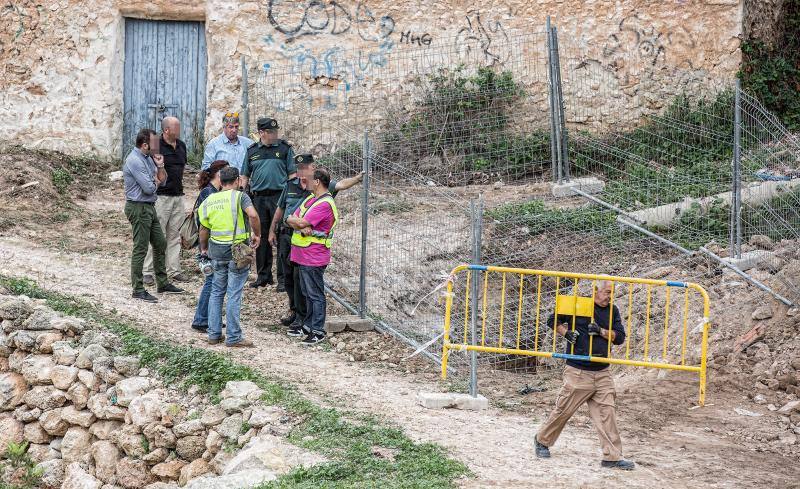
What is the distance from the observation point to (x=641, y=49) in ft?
50.3

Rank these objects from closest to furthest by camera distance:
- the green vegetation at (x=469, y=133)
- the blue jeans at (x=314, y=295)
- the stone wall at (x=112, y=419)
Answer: the stone wall at (x=112, y=419) → the blue jeans at (x=314, y=295) → the green vegetation at (x=469, y=133)

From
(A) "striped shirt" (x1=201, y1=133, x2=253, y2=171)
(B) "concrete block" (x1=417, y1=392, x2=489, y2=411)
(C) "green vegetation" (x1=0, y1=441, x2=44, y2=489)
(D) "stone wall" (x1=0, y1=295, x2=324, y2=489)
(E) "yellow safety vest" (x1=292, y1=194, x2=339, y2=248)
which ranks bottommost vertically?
(C) "green vegetation" (x1=0, y1=441, x2=44, y2=489)

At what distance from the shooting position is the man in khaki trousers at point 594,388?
7.20 meters

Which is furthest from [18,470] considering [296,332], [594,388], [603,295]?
[603,295]

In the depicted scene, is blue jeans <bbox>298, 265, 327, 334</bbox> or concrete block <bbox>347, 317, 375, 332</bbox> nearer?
blue jeans <bbox>298, 265, 327, 334</bbox>

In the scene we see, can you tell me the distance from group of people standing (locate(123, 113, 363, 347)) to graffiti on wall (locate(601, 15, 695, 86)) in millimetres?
6320

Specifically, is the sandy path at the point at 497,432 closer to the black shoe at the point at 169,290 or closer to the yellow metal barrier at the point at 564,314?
the black shoe at the point at 169,290

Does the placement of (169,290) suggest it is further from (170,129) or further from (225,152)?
(170,129)

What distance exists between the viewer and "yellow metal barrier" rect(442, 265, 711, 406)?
7.45 m

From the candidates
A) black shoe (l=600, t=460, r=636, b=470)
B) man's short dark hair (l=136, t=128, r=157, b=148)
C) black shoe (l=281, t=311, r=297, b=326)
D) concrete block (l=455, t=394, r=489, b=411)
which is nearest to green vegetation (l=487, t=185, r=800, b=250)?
black shoe (l=281, t=311, r=297, b=326)

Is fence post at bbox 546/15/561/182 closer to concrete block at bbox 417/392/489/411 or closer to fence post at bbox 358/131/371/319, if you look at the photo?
fence post at bbox 358/131/371/319

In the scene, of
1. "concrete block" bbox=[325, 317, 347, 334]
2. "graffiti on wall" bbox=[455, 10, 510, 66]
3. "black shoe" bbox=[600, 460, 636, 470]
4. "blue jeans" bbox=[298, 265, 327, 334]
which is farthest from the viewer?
"graffiti on wall" bbox=[455, 10, 510, 66]

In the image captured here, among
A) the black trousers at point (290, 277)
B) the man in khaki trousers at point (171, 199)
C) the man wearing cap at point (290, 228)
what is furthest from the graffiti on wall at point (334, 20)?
the black trousers at point (290, 277)

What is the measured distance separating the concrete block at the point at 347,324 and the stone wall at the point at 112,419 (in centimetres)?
186
